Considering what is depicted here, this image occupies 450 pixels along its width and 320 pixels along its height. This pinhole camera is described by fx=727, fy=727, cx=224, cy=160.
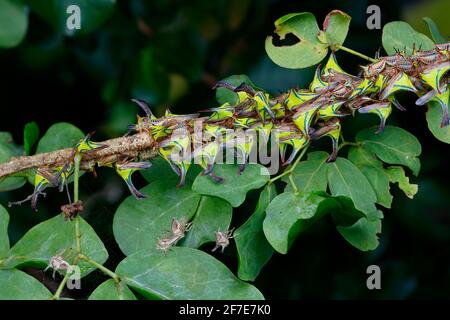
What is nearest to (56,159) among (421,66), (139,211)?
(139,211)

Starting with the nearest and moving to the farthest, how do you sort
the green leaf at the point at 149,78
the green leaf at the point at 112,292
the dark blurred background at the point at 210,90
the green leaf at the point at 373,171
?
the green leaf at the point at 112,292 < the green leaf at the point at 373,171 < the dark blurred background at the point at 210,90 < the green leaf at the point at 149,78

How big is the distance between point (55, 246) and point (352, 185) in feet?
1.09

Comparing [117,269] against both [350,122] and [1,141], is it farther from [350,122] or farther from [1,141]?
[350,122]

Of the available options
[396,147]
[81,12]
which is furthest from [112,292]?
[81,12]

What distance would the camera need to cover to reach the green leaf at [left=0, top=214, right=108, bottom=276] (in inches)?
30.4

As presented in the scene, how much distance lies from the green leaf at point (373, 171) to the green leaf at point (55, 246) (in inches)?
12.2

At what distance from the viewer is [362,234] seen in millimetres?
810

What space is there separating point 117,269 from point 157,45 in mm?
776

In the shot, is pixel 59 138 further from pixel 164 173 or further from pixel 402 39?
pixel 402 39

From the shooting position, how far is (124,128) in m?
1.46

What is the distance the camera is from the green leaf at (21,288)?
0.74 meters

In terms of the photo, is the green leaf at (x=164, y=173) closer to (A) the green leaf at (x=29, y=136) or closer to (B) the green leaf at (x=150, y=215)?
(B) the green leaf at (x=150, y=215)

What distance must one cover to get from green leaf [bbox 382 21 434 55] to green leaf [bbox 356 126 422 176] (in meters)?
0.09

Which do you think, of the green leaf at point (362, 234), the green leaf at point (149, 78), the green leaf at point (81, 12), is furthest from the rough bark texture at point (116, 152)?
the green leaf at point (149, 78)
